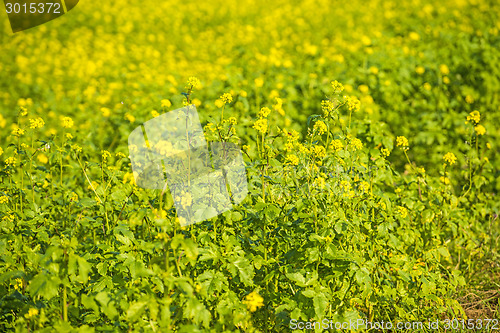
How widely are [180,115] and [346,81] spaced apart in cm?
253

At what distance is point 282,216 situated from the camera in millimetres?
2090

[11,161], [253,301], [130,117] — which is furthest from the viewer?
[130,117]

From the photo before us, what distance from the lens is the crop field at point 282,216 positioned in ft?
6.03

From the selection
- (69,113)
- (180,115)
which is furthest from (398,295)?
(69,113)

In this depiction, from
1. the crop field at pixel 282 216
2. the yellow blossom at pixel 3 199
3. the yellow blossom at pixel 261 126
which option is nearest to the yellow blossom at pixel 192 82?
the crop field at pixel 282 216

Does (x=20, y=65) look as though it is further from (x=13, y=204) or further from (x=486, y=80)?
(x=486, y=80)

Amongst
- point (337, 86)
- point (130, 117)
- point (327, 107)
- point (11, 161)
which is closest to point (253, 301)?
point (327, 107)

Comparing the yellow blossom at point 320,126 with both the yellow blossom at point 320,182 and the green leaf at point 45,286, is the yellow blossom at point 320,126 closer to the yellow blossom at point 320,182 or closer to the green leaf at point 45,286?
the yellow blossom at point 320,182

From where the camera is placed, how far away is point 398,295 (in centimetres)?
228

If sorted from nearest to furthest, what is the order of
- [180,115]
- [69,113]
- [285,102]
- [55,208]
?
1. [180,115]
2. [55,208]
3. [285,102]
4. [69,113]

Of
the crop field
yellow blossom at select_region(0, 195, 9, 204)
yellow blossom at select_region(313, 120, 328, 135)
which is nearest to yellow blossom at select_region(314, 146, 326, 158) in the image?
the crop field

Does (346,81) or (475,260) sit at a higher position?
(346,81)

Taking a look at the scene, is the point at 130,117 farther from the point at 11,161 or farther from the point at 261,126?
the point at 261,126

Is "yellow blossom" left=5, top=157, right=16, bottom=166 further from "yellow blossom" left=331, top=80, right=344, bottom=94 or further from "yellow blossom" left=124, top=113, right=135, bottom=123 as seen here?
"yellow blossom" left=331, top=80, right=344, bottom=94
